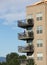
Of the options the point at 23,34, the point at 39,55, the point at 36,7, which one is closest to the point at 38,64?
the point at 39,55

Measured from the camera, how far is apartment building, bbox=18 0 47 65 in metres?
82.7

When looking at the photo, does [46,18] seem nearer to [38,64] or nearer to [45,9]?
[45,9]

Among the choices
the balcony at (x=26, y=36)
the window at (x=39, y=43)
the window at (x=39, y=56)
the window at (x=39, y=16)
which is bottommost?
the window at (x=39, y=56)

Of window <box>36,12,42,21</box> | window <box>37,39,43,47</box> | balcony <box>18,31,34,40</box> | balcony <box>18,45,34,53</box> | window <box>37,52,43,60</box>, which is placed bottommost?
window <box>37,52,43,60</box>

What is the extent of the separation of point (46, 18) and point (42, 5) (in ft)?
10.9

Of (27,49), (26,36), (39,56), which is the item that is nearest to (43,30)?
(26,36)

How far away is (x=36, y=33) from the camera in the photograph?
84.6 m

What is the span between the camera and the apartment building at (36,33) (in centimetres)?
8269

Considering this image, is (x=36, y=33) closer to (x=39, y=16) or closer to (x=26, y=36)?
(x=26, y=36)

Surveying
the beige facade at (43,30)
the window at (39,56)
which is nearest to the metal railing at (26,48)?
the beige facade at (43,30)

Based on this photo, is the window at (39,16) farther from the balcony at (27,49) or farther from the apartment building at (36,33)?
the balcony at (27,49)

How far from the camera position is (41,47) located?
3270 inches

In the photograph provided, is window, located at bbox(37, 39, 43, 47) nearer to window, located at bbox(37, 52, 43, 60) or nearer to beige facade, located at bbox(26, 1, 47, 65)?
beige facade, located at bbox(26, 1, 47, 65)

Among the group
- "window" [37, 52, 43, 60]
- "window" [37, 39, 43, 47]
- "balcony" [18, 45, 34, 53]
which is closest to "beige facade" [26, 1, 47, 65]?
"window" [37, 52, 43, 60]
